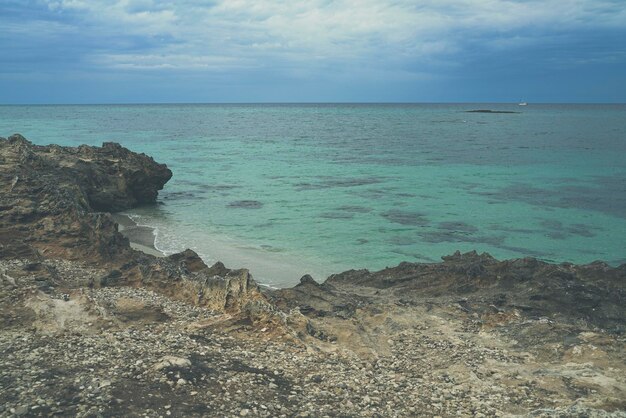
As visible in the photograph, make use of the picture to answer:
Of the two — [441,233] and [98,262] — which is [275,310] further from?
[441,233]

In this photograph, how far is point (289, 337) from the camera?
37.3 feet

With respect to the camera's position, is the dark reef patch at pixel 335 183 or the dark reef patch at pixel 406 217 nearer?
the dark reef patch at pixel 406 217

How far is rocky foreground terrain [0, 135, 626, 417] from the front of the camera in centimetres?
892

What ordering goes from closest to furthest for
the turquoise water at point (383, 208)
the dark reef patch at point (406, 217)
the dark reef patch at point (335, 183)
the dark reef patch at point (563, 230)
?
the turquoise water at point (383, 208) → the dark reef patch at point (563, 230) → the dark reef patch at point (406, 217) → the dark reef patch at point (335, 183)

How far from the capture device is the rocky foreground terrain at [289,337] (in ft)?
29.3

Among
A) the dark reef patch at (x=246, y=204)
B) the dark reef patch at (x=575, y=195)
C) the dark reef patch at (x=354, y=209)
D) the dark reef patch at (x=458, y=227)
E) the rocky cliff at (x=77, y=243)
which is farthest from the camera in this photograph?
the dark reef patch at (x=246, y=204)

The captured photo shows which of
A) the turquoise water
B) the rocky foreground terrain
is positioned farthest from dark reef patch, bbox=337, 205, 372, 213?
the rocky foreground terrain

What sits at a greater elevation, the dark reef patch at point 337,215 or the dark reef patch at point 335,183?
the dark reef patch at point 335,183

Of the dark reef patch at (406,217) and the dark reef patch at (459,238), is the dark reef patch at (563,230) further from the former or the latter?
the dark reef patch at (406,217)

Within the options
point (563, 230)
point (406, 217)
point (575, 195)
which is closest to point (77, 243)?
point (406, 217)

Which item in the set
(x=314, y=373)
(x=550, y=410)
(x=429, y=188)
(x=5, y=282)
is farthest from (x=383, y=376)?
(x=429, y=188)

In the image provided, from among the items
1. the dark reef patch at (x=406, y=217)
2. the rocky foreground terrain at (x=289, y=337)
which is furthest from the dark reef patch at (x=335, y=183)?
the rocky foreground terrain at (x=289, y=337)

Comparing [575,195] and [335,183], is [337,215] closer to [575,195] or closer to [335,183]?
[335,183]

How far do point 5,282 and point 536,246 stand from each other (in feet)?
69.9
